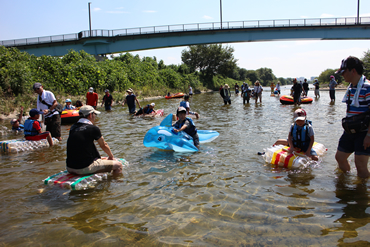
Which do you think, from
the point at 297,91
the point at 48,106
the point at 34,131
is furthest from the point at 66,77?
the point at 297,91

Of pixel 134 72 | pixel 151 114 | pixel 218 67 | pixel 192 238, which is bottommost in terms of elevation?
pixel 192 238

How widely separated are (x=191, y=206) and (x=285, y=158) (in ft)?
8.62

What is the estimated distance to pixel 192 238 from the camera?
10.6ft

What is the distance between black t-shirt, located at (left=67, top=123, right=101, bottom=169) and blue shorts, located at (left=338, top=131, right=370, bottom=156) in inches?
161

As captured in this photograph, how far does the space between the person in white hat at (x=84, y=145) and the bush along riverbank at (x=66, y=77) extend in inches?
547

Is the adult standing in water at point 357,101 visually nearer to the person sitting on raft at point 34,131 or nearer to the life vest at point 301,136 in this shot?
the life vest at point 301,136

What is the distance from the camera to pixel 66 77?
77.4 ft

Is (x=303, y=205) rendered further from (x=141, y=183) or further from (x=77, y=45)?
(x=77, y=45)

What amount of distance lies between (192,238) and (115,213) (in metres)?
1.30

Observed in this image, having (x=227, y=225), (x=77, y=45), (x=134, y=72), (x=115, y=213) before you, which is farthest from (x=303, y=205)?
(x=77, y=45)

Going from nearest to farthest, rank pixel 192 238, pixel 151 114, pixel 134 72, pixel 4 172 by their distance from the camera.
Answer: pixel 192 238 < pixel 4 172 < pixel 151 114 < pixel 134 72

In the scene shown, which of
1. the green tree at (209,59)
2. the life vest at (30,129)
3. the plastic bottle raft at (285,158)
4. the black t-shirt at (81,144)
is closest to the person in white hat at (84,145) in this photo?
the black t-shirt at (81,144)

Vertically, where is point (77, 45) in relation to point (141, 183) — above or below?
above

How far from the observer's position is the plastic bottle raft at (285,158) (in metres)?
5.46
